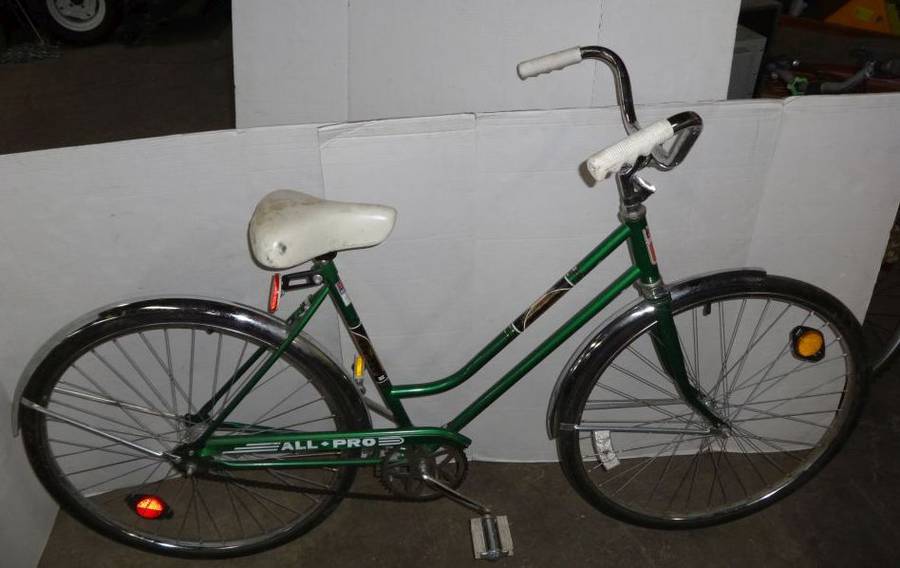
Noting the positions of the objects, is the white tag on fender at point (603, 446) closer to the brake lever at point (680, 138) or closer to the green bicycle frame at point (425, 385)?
the green bicycle frame at point (425, 385)

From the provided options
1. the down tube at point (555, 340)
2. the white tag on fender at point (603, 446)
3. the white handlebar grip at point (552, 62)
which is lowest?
the white tag on fender at point (603, 446)

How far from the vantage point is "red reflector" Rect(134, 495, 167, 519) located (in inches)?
68.1

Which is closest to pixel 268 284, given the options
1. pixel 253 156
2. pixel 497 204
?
pixel 253 156

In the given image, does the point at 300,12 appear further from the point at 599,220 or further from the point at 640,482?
the point at 640,482

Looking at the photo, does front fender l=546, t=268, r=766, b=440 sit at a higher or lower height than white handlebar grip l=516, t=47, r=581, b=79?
lower

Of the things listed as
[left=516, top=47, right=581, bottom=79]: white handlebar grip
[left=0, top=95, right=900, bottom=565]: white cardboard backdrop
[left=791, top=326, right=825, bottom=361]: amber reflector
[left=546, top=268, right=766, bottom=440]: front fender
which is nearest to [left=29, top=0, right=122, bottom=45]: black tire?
[left=0, top=95, right=900, bottom=565]: white cardboard backdrop

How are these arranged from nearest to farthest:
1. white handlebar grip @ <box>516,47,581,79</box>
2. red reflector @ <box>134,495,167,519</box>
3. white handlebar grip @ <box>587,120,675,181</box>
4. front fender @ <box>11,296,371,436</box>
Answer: white handlebar grip @ <box>587,120,675,181</box> → white handlebar grip @ <box>516,47,581,79</box> → front fender @ <box>11,296,371,436</box> → red reflector @ <box>134,495,167,519</box>

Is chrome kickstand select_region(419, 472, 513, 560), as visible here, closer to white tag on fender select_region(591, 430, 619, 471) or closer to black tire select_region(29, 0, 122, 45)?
white tag on fender select_region(591, 430, 619, 471)

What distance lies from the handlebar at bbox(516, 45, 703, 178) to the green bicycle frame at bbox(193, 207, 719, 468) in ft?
0.45

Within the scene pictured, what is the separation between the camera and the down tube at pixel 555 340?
1500 millimetres

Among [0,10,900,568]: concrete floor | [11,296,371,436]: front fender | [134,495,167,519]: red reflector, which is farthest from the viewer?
[0,10,900,568]: concrete floor

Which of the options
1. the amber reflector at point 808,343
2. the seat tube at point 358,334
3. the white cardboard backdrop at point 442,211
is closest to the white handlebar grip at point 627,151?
the white cardboard backdrop at point 442,211

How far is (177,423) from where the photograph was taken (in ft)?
5.84

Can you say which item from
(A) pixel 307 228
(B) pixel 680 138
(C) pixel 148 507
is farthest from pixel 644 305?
(C) pixel 148 507
